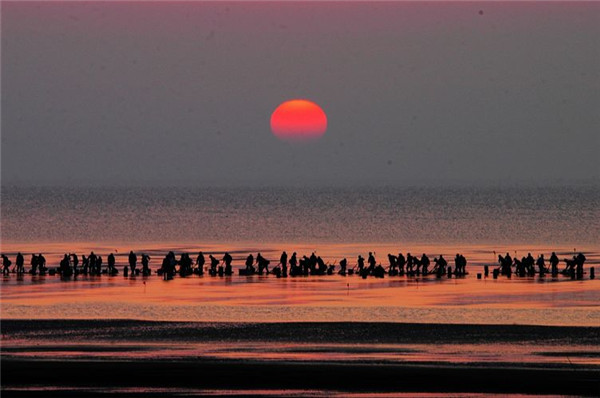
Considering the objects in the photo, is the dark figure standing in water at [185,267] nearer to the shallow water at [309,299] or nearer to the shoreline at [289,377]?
the shallow water at [309,299]

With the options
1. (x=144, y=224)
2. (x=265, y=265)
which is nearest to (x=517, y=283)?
(x=265, y=265)

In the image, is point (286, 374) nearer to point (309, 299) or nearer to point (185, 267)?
point (309, 299)

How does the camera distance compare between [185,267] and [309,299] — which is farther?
[185,267]

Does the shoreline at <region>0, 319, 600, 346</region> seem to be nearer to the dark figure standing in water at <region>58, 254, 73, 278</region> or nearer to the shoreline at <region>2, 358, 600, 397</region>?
the shoreline at <region>2, 358, 600, 397</region>

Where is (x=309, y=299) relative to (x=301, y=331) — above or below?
above

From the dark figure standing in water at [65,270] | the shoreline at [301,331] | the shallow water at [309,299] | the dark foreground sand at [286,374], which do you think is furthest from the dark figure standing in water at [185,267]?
the dark foreground sand at [286,374]

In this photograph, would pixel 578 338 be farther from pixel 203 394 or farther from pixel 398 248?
pixel 398 248

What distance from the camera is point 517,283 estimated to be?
192ft

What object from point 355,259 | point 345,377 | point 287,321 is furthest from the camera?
point 355,259

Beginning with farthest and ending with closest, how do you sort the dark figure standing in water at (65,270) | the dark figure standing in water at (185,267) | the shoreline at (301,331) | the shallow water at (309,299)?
the dark figure standing in water at (185,267) → the dark figure standing in water at (65,270) → the shallow water at (309,299) → the shoreline at (301,331)

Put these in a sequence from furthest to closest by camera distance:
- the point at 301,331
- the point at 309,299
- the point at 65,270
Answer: the point at 65,270 → the point at 309,299 → the point at 301,331

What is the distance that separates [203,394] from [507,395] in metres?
6.84

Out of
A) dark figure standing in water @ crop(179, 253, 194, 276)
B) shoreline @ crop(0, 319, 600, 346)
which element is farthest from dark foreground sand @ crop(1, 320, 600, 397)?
dark figure standing in water @ crop(179, 253, 194, 276)

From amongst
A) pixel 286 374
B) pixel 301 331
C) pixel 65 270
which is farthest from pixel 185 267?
pixel 286 374
